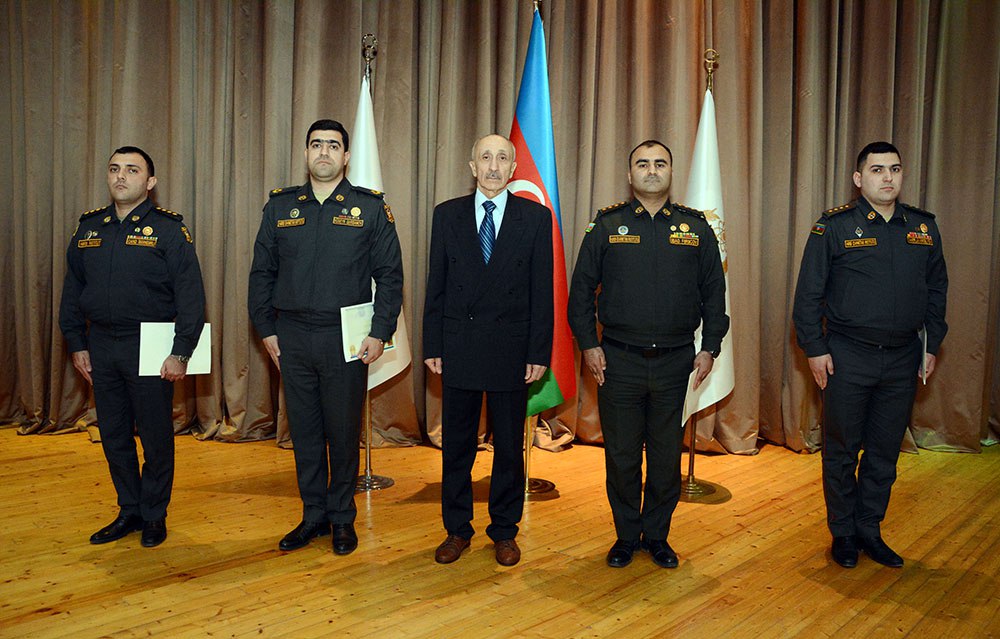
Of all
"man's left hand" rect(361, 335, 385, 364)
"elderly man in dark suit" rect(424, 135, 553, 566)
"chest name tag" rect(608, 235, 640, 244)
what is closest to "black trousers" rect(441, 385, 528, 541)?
"elderly man in dark suit" rect(424, 135, 553, 566)

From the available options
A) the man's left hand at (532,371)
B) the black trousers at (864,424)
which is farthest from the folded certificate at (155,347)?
the black trousers at (864,424)

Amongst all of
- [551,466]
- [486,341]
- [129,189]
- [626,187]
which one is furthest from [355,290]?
[626,187]

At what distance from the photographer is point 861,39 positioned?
5211mm

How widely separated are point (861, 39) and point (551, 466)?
11.2ft

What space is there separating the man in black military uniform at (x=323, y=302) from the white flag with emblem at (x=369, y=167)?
961 mm

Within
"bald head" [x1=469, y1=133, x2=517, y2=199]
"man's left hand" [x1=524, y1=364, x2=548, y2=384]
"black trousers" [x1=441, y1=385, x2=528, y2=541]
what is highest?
"bald head" [x1=469, y1=133, x2=517, y2=199]

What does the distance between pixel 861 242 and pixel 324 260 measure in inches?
84.1

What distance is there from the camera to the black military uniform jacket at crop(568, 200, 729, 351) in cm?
305

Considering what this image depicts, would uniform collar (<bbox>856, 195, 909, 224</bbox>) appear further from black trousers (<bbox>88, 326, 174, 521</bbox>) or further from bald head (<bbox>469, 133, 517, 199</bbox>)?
black trousers (<bbox>88, 326, 174, 521</bbox>)

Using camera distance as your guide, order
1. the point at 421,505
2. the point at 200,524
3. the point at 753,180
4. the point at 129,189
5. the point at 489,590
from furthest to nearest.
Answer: the point at 753,180, the point at 421,505, the point at 200,524, the point at 129,189, the point at 489,590

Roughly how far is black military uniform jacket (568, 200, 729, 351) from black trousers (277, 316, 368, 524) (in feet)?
3.14

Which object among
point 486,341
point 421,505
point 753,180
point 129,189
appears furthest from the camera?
point 753,180

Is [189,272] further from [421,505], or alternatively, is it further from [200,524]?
[421,505]

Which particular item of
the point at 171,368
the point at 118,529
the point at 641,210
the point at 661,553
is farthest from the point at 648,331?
the point at 118,529
